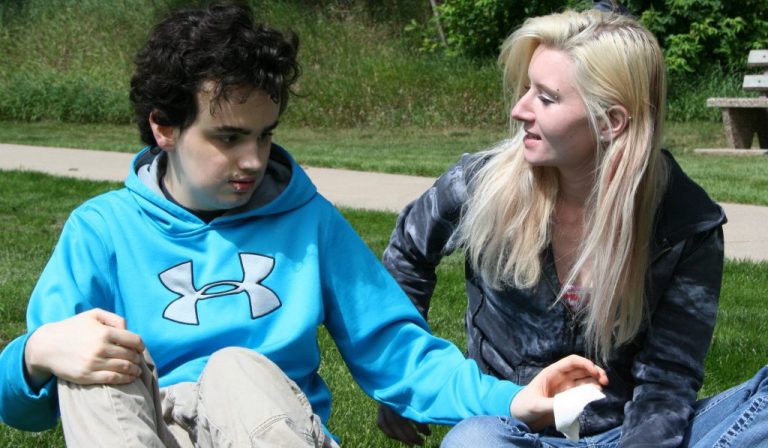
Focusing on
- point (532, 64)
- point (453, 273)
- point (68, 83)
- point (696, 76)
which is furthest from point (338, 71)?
point (532, 64)

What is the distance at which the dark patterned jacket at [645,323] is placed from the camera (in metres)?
2.67

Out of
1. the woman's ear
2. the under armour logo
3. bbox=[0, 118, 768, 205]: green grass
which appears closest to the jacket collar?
the woman's ear

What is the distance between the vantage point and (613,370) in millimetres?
2814

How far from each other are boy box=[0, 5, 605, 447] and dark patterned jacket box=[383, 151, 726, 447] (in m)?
0.24

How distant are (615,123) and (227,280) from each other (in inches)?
36.9

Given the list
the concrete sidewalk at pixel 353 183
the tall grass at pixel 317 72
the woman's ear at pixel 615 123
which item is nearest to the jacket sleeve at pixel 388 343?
the woman's ear at pixel 615 123

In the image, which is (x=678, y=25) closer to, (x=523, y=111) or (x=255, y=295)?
(x=523, y=111)

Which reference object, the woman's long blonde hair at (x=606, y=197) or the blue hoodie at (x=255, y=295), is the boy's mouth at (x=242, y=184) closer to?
the blue hoodie at (x=255, y=295)

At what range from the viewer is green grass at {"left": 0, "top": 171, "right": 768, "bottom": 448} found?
3789mm

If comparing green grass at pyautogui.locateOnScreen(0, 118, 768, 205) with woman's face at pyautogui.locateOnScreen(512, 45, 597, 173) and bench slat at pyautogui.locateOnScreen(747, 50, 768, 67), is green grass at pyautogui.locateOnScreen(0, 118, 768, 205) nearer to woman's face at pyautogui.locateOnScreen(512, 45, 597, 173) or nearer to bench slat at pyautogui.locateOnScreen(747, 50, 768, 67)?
bench slat at pyautogui.locateOnScreen(747, 50, 768, 67)

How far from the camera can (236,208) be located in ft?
8.78

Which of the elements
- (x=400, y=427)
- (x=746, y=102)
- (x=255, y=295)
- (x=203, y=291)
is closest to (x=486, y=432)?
(x=400, y=427)

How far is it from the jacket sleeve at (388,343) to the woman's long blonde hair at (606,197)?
262mm

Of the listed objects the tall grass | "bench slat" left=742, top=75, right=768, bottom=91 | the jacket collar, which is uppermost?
the jacket collar
